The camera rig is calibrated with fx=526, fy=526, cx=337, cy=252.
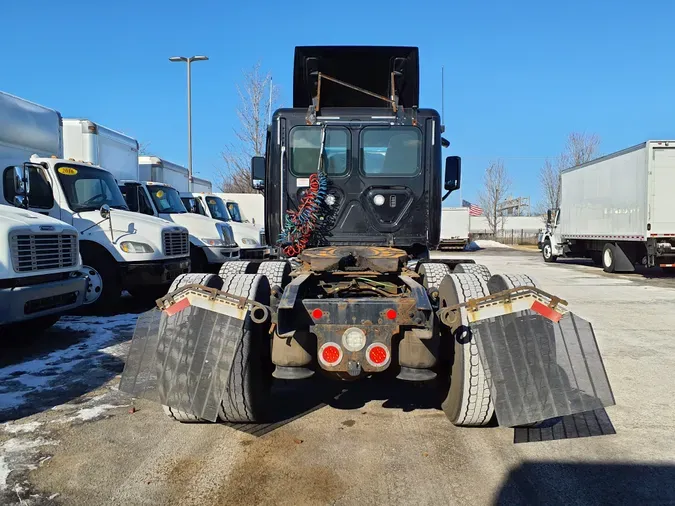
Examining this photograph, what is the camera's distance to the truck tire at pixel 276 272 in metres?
5.12

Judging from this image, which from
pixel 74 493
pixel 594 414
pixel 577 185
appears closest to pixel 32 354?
pixel 74 493

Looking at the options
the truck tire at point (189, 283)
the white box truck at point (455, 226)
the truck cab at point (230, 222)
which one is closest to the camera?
the truck tire at point (189, 283)

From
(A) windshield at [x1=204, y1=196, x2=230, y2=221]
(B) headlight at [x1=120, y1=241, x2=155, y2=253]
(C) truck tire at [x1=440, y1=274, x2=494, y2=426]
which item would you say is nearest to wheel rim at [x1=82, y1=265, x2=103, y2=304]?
(B) headlight at [x1=120, y1=241, x2=155, y2=253]

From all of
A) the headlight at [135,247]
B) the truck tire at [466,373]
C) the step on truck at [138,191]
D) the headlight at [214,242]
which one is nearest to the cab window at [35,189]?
the headlight at [135,247]

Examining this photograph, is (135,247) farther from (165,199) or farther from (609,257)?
(609,257)

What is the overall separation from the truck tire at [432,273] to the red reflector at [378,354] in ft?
4.87

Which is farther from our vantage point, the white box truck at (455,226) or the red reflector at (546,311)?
the white box truck at (455,226)

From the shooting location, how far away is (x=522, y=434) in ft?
13.1

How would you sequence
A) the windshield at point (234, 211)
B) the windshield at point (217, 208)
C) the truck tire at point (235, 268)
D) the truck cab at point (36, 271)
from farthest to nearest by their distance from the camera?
1. the windshield at point (234, 211)
2. the windshield at point (217, 208)
3. the truck cab at point (36, 271)
4. the truck tire at point (235, 268)

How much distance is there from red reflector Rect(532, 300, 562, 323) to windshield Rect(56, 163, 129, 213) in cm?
798

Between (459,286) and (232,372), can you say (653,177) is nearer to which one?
(459,286)

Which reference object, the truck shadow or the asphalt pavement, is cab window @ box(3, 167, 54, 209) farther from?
the truck shadow

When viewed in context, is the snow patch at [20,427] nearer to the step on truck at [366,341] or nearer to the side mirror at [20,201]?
the step on truck at [366,341]

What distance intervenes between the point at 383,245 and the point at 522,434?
2.86 metres
